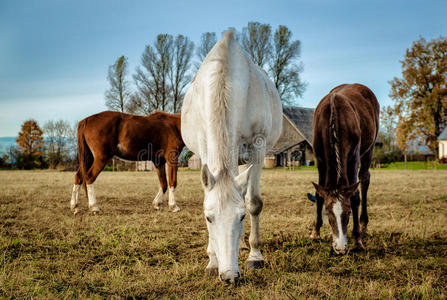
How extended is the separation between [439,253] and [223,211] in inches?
119

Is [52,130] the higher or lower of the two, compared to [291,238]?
higher

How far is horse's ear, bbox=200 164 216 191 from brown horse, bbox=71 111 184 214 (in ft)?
15.3

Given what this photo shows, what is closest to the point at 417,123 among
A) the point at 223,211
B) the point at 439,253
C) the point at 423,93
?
the point at 423,93

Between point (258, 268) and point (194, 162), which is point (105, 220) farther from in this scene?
point (194, 162)

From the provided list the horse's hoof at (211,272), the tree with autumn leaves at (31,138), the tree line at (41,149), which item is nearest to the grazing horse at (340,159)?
the horse's hoof at (211,272)

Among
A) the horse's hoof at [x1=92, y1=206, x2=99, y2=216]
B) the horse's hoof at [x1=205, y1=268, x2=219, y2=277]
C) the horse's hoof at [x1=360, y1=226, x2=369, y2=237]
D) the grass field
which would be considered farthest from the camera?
the horse's hoof at [x1=92, y1=206, x2=99, y2=216]

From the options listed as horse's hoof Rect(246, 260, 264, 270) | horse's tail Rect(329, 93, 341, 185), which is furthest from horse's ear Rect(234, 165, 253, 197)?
horse's tail Rect(329, 93, 341, 185)

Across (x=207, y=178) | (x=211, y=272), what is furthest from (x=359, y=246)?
(x=207, y=178)

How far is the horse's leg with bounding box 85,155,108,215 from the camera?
6848mm

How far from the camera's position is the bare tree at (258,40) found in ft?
108

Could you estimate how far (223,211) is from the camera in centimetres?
261

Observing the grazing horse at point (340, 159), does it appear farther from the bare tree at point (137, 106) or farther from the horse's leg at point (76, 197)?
the bare tree at point (137, 106)

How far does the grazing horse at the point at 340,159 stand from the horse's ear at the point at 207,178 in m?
1.68

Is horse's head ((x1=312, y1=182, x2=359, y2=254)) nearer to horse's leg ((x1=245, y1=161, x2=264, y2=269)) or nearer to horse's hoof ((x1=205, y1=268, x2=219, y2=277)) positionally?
horse's leg ((x1=245, y1=161, x2=264, y2=269))
